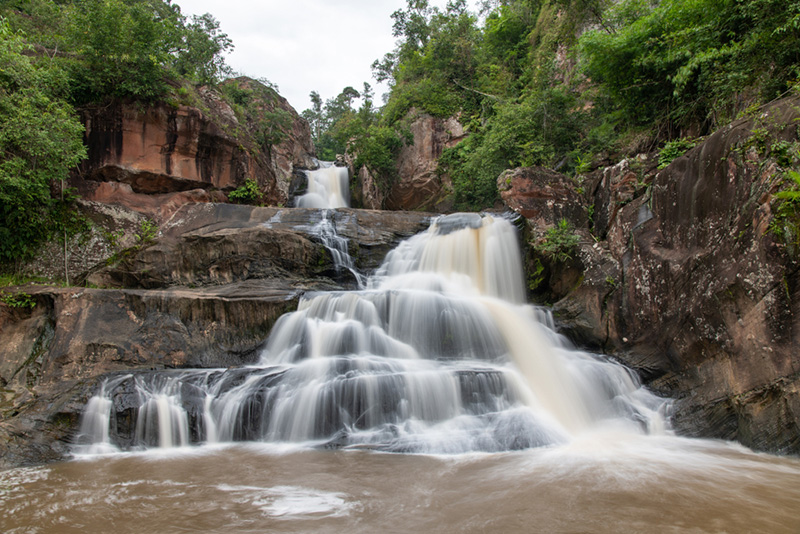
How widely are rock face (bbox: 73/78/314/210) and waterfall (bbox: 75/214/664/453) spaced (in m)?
10.1

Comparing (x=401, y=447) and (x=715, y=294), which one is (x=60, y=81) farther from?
(x=715, y=294)

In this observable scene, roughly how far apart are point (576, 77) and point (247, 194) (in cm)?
1338

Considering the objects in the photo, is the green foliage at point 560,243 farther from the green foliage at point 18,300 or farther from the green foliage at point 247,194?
the green foliage at point 247,194

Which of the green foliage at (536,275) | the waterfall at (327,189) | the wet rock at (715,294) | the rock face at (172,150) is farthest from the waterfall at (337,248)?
the waterfall at (327,189)

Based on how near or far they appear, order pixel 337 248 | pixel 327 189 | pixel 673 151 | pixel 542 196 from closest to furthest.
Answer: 1. pixel 673 151
2. pixel 542 196
3. pixel 337 248
4. pixel 327 189

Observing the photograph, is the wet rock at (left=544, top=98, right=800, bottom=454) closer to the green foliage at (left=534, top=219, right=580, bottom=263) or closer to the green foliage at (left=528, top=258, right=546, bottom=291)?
the green foliage at (left=534, top=219, right=580, bottom=263)

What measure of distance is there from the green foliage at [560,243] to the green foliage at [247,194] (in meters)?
12.4

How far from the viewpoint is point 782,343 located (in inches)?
207

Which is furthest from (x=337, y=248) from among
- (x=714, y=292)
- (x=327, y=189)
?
(x=327, y=189)

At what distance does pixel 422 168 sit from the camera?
68.0 feet

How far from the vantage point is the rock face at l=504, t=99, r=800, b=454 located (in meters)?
5.35

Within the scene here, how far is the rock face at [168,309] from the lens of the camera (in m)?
6.46

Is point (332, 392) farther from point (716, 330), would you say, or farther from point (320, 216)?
point (320, 216)

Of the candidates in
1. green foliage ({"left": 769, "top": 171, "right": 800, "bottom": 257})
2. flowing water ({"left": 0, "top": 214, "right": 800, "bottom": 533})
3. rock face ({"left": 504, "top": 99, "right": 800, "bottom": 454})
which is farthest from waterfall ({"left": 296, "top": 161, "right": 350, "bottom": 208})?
green foliage ({"left": 769, "top": 171, "right": 800, "bottom": 257})
